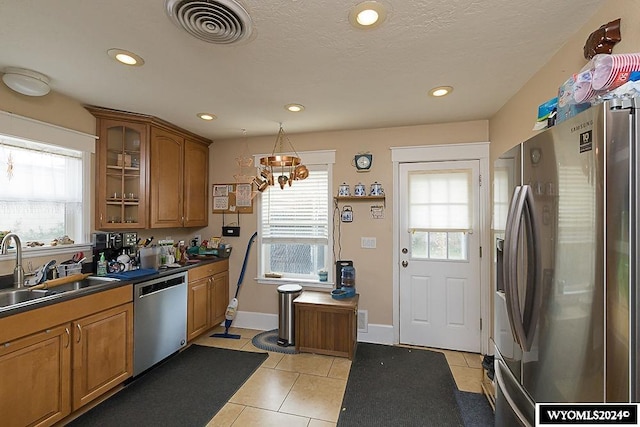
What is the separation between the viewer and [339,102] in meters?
2.62

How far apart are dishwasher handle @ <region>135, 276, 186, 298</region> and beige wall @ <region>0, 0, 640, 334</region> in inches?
33.0

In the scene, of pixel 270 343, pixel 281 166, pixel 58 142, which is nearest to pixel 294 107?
pixel 281 166

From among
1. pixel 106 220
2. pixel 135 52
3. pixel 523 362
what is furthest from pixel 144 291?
pixel 523 362

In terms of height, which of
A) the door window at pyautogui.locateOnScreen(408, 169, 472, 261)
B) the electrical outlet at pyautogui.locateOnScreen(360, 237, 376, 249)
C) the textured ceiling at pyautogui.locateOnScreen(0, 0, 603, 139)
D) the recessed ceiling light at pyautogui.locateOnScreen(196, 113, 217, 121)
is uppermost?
the recessed ceiling light at pyautogui.locateOnScreen(196, 113, 217, 121)

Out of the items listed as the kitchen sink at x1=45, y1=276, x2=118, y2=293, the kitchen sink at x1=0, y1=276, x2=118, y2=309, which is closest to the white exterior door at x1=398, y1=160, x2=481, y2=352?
the kitchen sink at x1=45, y1=276, x2=118, y2=293

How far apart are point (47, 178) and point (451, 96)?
11.7ft

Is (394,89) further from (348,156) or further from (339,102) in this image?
(348,156)

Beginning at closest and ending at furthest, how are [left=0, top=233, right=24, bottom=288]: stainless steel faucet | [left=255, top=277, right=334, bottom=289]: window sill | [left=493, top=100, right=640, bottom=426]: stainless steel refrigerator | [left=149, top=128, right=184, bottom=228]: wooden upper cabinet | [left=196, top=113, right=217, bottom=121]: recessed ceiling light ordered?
[left=493, top=100, right=640, bottom=426]: stainless steel refrigerator < [left=0, top=233, right=24, bottom=288]: stainless steel faucet < [left=196, top=113, right=217, bottom=121]: recessed ceiling light < [left=149, top=128, right=184, bottom=228]: wooden upper cabinet < [left=255, top=277, right=334, bottom=289]: window sill

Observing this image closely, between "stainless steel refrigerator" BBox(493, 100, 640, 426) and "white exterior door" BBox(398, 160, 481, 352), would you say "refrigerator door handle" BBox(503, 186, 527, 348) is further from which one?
"white exterior door" BBox(398, 160, 481, 352)

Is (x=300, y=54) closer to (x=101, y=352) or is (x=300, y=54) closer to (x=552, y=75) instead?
(x=552, y=75)

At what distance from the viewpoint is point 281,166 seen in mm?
2877

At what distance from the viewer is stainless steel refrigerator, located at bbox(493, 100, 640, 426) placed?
80 centimetres

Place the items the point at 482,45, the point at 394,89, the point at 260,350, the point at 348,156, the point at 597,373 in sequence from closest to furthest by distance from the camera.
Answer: the point at 597,373, the point at 482,45, the point at 394,89, the point at 260,350, the point at 348,156

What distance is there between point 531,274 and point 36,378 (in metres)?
2.79
